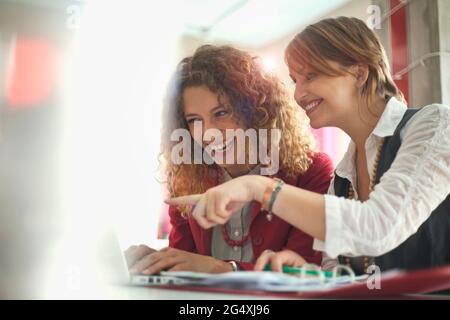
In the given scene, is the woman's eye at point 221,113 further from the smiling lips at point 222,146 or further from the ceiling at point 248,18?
the ceiling at point 248,18

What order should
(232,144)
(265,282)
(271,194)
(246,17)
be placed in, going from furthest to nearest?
(246,17)
(232,144)
(271,194)
(265,282)

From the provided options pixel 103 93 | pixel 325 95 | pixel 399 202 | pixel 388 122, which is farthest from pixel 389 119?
pixel 103 93

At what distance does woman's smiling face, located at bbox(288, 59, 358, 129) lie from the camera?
32.3 inches

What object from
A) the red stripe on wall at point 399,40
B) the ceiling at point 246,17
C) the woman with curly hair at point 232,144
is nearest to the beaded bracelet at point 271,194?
the woman with curly hair at point 232,144

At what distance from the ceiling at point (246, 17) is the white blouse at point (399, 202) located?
422mm

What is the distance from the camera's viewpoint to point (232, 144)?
3.04 feet

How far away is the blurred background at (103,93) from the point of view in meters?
0.50

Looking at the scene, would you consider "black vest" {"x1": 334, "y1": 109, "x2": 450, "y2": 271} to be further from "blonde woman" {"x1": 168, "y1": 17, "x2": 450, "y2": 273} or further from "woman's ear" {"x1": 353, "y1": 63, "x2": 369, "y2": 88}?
"woman's ear" {"x1": 353, "y1": 63, "x2": 369, "y2": 88}

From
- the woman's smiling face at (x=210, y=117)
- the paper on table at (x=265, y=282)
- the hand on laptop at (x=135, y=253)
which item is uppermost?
the woman's smiling face at (x=210, y=117)

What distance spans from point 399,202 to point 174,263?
0.35m

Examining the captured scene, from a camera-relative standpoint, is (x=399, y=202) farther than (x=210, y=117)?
No

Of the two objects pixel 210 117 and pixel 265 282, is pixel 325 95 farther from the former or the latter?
pixel 265 282

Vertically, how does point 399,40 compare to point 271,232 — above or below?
above

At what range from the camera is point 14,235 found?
0.48m
